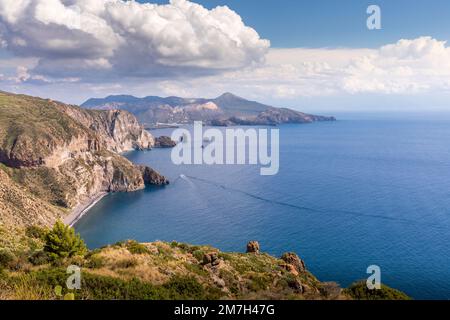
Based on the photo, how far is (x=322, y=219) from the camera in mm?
125812

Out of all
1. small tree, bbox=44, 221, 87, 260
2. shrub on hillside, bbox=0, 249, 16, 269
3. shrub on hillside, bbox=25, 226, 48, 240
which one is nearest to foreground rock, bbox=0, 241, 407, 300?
shrub on hillside, bbox=0, 249, 16, 269

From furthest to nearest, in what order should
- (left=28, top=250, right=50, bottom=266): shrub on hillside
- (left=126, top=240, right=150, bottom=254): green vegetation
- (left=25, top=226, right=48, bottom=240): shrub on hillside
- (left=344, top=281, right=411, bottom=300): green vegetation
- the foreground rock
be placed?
(left=25, top=226, right=48, bottom=240): shrub on hillside, (left=126, top=240, right=150, bottom=254): green vegetation, (left=344, top=281, right=411, bottom=300): green vegetation, (left=28, top=250, right=50, bottom=266): shrub on hillside, the foreground rock

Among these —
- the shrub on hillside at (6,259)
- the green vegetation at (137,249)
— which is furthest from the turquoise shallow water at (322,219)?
the shrub on hillside at (6,259)

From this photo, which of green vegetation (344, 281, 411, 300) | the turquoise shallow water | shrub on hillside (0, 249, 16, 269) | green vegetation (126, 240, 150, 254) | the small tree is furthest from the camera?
the turquoise shallow water

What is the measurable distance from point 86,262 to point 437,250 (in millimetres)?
101671

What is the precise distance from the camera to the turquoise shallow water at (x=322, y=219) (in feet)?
300

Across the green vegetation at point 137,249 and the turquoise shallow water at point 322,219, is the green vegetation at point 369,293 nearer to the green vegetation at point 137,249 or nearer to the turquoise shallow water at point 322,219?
the green vegetation at point 137,249

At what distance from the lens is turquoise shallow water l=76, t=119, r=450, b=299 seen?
9131cm

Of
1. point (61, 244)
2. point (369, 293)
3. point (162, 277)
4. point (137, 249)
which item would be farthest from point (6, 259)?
point (369, 293)

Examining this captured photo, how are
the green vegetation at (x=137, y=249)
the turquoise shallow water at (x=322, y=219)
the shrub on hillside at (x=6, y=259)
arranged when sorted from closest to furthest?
the shrub on hillside at (x=6, y=259), the green vegetation at (x=137, y=249), the turquoise shallow water at (x=322, y=219)

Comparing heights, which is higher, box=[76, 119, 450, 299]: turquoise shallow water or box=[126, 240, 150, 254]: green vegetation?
box=[126, 240, 150, 254]: green vegetation

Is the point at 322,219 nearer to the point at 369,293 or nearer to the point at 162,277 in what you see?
the point at 369,293

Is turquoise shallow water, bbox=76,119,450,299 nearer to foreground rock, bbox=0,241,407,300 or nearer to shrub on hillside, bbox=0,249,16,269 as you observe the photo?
foreground rock, bbox=0,241,407,300

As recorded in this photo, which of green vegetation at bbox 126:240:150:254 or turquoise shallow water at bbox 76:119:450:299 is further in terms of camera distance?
turquoise shallow water at bbox 76:119:450:299
